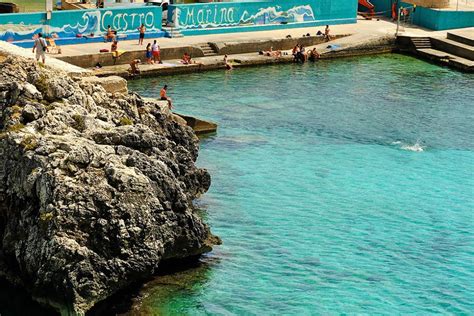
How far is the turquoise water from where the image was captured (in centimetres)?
2873

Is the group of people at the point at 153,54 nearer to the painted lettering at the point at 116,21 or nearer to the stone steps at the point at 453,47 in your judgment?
the painted lettering at the point at 116,21

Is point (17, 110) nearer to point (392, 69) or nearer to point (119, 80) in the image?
point (119, 80)

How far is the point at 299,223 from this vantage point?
34.4 meters

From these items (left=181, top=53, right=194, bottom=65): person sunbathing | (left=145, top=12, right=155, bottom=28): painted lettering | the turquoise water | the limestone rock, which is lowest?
the turquoise water

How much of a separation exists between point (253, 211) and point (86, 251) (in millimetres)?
10875

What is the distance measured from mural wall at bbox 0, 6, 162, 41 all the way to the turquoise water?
20.1 feet

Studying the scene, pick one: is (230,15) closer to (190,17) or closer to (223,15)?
(223,15)

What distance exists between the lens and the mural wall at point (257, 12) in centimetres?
6366

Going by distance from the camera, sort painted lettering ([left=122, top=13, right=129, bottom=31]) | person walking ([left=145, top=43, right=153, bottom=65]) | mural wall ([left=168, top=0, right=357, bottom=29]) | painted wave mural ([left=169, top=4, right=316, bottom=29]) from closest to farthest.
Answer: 1. person walking ([left=145, top=43, right=153, bottom=65])
2. painted lettering ([left=122, top=13, right=129, bottom=31])
3. painted wave mural ([left=169, top=4, right=316, bottom=29])
4. mural wall ([left=168, top=0, right=357, bottom=29])

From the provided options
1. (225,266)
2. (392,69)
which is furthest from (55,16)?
(225,266)

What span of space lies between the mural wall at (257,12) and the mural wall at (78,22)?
226cm

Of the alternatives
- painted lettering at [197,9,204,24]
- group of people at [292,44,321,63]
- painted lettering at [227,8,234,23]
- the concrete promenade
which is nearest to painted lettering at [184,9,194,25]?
painted lettering at [197,9,204,24]

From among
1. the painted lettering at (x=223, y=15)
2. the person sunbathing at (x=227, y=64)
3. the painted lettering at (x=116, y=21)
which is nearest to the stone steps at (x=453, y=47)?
the painted lettering at (x=223, y=15)

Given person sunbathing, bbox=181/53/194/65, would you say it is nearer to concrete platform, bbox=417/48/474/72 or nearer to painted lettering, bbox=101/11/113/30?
painted lettering, bbox=101/11/113/30
